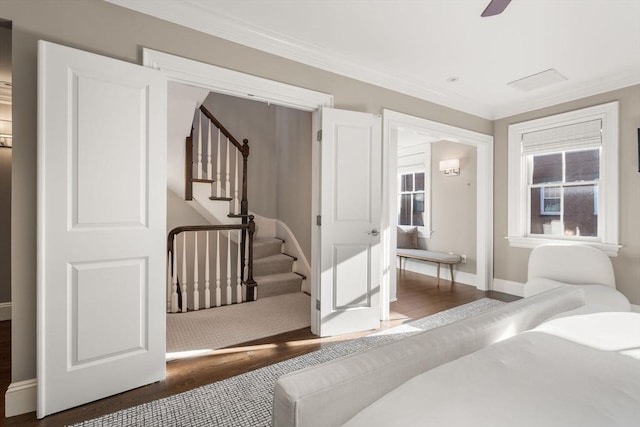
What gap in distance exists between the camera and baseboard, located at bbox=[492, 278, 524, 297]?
4.34 metres

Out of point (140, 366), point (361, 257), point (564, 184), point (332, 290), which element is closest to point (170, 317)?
point (140, 366)

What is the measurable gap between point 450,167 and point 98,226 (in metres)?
5.09

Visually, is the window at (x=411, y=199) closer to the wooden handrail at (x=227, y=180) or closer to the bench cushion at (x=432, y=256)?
the bench cushion at (x=432, y=256)

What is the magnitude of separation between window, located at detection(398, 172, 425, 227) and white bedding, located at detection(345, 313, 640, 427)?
5.13 m

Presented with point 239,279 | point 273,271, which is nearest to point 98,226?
point 239,279

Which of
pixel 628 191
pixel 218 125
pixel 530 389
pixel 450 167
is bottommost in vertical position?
pixel 530 389

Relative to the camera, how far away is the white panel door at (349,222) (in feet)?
9.55

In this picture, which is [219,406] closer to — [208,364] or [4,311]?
[208,364]

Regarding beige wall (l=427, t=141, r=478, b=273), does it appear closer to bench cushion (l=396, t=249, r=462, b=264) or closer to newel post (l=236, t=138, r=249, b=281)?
bench cushion (l=396, t=249, r=462, b=264)

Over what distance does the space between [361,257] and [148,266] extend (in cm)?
185

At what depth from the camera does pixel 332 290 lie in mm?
2934

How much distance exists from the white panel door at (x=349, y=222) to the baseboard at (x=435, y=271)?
8.40 ft

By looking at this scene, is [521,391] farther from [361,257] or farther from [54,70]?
[54,70]

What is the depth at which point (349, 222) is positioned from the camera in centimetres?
304
